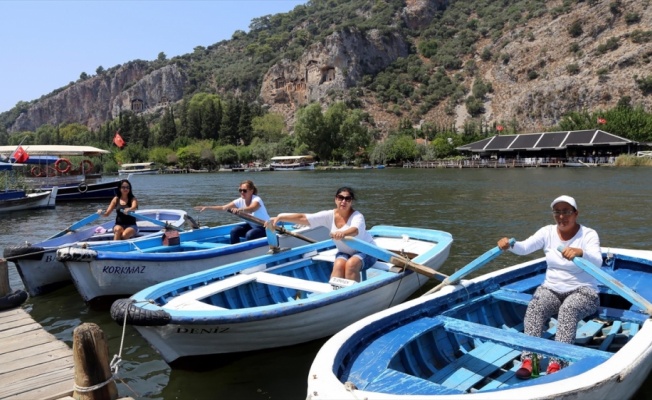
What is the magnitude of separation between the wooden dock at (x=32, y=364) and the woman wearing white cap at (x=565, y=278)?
4930mm

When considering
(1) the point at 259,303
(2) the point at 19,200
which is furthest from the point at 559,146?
(1) the point at 259,303

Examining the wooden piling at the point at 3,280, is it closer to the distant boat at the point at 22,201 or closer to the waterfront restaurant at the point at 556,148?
the distant boat at the point at 22,201

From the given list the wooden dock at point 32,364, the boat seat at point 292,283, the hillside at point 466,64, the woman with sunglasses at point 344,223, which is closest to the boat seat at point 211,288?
the boat seat at point 292,283

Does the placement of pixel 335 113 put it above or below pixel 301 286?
above

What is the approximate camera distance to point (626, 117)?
79.8 meters

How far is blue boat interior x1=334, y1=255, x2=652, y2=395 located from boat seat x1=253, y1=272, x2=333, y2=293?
213cm

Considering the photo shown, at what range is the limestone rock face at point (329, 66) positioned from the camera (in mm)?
150625

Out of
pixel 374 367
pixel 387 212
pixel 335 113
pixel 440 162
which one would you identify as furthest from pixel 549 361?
pixel 335 113

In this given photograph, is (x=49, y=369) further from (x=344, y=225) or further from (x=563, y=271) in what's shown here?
(x=563, y=271)

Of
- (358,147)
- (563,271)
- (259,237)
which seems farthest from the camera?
(358,147)

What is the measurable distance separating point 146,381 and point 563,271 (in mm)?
5623

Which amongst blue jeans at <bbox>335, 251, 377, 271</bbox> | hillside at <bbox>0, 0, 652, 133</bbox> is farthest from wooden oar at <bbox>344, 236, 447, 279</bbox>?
hillside at <bbox>0, 0, 652, 133</bbox>

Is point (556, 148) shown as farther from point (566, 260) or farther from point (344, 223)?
point (566, 260)

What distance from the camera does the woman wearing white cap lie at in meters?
5.59
